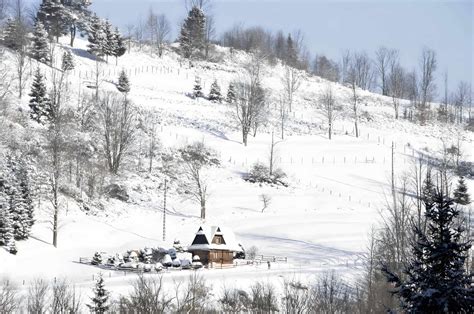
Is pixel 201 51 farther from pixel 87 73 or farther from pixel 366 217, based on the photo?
pixel 366 217

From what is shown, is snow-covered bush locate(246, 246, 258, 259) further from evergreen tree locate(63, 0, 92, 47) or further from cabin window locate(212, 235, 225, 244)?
evergreen tree locate(63, 0, 92, 47)

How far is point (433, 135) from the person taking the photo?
96.0 meters

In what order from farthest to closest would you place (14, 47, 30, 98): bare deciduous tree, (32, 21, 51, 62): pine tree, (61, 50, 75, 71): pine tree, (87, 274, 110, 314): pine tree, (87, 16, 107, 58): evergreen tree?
(87, 16, 107, 58): evergreen tree < (61, 50, 75, 71): pine tree < (32, 21, 51, 62): pine tree < (14, 47, 30, 98): bare deciduous tree < (87, 274, 110, 314): pine tree

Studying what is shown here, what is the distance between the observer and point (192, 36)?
114m

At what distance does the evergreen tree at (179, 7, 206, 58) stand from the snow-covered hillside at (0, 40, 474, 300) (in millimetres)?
6871

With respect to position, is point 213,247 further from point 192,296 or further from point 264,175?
point 264,175

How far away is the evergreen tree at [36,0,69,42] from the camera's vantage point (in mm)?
96625

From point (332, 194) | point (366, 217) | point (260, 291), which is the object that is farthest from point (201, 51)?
point (260, 291)

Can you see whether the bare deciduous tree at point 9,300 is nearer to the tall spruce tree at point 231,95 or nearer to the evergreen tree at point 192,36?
the tall spruce tree at point 231,95

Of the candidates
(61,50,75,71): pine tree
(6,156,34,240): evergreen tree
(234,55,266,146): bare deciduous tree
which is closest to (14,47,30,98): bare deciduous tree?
(61,50,75,71): pine tree

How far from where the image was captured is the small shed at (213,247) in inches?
1777

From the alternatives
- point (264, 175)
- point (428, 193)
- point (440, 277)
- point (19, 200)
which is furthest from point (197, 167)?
point (440, 277)

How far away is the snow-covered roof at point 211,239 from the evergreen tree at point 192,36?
7084cm

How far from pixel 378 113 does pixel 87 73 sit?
44896 mm
